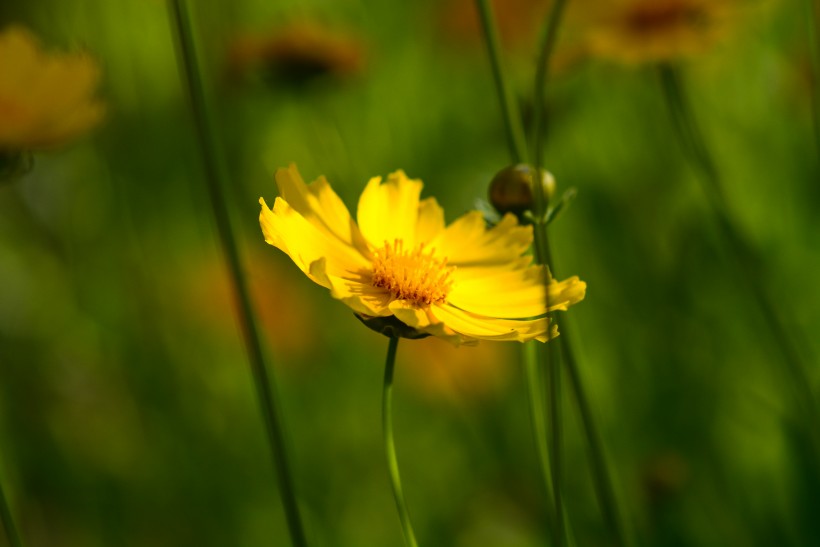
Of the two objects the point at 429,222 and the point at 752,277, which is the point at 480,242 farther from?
the point at 752,277

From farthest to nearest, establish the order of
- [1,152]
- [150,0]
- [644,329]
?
[150,0] < [644,329] < [1,152]

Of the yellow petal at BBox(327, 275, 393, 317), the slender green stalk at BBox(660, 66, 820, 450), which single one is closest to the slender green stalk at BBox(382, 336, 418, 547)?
the yellow petal at BBox(327, 275, 393, 317)

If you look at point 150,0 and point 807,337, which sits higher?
point 150,0

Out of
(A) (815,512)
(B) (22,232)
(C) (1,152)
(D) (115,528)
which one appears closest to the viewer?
(C) (1,152)

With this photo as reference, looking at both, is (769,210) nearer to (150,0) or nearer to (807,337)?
(807,337)

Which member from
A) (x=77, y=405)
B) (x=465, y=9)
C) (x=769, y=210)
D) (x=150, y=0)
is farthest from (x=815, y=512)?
(x=150, y=0)

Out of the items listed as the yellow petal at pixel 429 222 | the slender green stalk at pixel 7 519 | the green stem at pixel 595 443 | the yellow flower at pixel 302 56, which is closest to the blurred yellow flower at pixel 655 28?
the yellow flower at pixel 302 56

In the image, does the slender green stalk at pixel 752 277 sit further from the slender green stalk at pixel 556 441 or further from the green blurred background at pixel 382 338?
the slender green stalk at pixel 556 441

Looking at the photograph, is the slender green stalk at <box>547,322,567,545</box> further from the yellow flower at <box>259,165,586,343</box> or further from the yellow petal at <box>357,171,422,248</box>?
the yellow petal at <box>357,171,422,248</box>

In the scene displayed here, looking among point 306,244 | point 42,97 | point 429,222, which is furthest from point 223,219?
point 42,97
